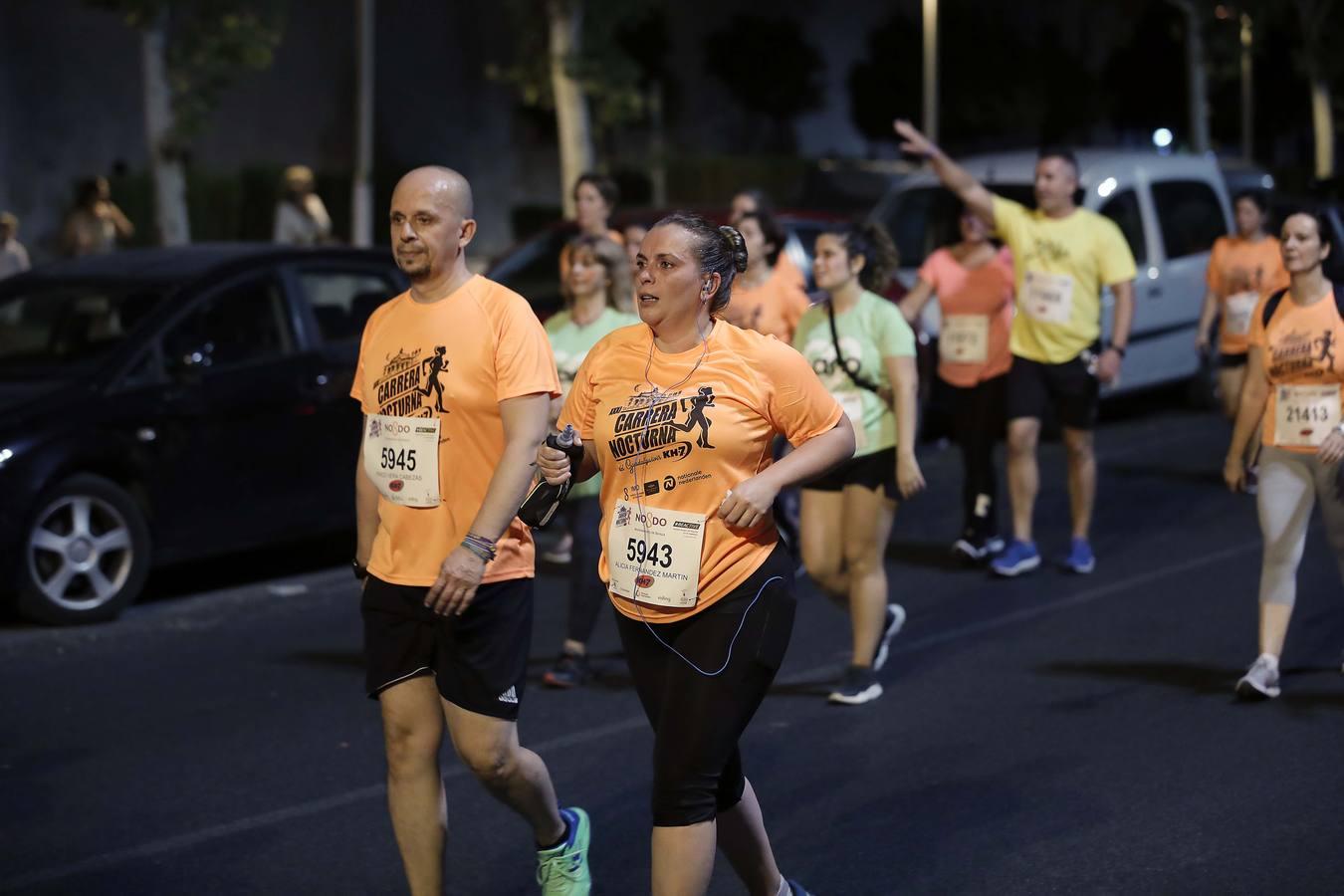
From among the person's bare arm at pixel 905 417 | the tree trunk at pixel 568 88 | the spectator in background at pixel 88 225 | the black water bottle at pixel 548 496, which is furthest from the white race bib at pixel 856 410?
the tree trunk at pixel 568 88

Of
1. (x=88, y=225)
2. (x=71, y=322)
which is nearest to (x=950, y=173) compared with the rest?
(x=71, y=322)

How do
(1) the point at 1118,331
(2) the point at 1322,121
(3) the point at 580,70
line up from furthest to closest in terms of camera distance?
(2) the point at 1322,121 < (3) the point at 580,70 < (1) the point at 1118,331

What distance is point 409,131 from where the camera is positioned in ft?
Result: 125

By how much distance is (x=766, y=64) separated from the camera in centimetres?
4597

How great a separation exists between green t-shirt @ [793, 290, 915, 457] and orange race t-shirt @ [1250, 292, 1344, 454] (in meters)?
1.30

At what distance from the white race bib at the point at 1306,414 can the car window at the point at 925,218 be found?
6.75m

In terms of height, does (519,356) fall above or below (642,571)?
above

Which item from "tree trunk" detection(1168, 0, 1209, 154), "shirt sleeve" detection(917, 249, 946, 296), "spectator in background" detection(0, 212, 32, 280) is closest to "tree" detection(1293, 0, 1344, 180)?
"tree trunk" detection(1168, 0, 1209, 154)

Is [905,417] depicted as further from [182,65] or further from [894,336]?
[182,65]

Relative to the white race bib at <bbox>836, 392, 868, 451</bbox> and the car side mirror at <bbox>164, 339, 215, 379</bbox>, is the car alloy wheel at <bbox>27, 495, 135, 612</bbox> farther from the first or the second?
the white race bib at <bbox>836, 392, 868, 451</bbox>

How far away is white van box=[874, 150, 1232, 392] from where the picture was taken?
1360 centimetres

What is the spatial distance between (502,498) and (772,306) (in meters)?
4.61

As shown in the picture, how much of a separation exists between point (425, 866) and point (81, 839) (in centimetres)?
155

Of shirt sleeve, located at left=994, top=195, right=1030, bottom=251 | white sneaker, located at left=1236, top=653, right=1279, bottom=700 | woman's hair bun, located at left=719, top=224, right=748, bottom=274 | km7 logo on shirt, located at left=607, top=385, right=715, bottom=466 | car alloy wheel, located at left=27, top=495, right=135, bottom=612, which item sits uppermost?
woman's hair bun, located at left=719, top=224, right=748, bottom=274
